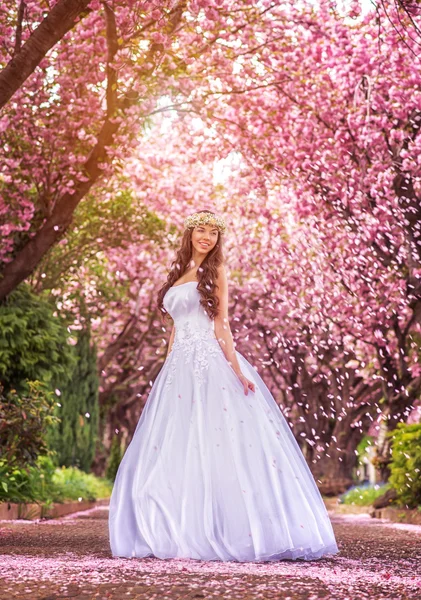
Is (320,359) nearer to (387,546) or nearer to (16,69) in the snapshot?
(387,546)

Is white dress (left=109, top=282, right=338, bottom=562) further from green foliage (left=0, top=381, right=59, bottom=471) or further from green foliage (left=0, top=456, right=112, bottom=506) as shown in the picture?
green foliage (left=0, top=381, right=59, bottom=471)

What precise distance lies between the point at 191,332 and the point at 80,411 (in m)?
16.1

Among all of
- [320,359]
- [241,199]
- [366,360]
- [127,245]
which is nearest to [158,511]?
[127,245]

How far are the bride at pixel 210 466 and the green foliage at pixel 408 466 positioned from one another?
21.7 feet

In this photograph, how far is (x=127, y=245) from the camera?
68.7 feet

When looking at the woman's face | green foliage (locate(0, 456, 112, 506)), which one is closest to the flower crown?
the woman's face

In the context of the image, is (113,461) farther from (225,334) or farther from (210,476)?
(210,476)

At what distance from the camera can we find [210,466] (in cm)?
678

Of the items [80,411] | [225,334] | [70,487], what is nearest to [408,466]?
[225,334]

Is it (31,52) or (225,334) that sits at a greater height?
(31,52)

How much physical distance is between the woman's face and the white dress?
0.43 meters

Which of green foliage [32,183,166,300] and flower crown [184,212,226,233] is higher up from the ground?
green foliage [32,183,166,300]

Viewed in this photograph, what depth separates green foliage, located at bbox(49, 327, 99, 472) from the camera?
22.1m

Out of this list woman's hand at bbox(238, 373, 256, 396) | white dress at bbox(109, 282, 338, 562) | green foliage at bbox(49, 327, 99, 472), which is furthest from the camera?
green foliage at bbox(49, 327, 99, 472)
